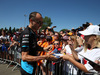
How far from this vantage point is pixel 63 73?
2.99 meters

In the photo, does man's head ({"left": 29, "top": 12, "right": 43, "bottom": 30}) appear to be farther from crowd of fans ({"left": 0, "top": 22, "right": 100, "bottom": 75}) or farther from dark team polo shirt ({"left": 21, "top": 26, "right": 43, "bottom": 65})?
crowd of fans ({"left": 0, "top": 22, "right": 100, "bottom": 75})

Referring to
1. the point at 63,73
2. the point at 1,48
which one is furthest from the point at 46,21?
the point at 63,73

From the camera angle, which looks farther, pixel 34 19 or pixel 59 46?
pixel 59 46

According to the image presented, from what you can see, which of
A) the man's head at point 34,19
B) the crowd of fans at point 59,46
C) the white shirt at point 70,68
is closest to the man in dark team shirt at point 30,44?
the man's head at point 34,19

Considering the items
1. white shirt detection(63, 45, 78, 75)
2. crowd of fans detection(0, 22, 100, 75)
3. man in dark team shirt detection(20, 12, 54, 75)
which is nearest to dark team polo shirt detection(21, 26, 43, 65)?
man in dark team shirt detection(20, 12, 54, 75)

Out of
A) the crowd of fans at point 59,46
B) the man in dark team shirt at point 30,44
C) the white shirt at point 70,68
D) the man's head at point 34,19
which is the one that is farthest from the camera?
the crowd of fans at point 59,46

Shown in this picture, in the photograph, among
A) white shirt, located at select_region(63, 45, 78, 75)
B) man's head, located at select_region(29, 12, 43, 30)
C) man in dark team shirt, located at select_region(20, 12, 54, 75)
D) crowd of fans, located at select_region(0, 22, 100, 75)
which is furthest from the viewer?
crowd of fans, located at select_region(0, 22, 100, 75)

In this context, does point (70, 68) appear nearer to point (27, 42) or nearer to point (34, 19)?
point (27, 42)

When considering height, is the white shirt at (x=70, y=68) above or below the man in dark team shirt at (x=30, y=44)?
below

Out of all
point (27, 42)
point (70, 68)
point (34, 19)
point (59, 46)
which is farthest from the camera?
point (59, 46)

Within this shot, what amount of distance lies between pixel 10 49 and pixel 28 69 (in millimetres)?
4792

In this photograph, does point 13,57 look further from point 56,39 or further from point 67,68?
point 67,68

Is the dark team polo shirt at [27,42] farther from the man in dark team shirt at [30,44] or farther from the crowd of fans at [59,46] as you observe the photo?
the crowd of fans at [59,46]

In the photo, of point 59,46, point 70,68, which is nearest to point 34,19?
point 70,68
